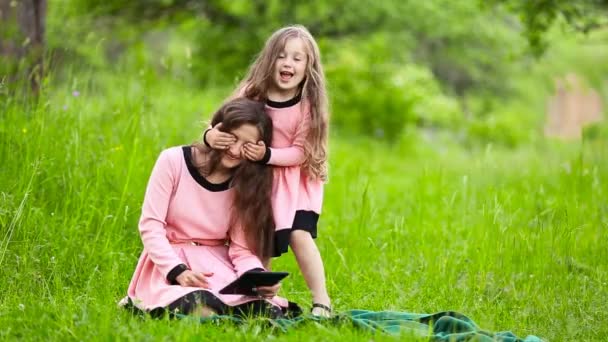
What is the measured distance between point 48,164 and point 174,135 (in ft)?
5.19

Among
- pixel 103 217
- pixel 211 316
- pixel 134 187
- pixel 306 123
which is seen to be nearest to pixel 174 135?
pixel 134 187

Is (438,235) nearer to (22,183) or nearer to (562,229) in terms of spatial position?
(562,229)

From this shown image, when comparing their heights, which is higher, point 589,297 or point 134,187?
point 134,187

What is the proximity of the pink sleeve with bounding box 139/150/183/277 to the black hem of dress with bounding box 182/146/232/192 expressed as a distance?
0.07 metres

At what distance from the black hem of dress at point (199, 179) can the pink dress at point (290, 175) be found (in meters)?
0.24

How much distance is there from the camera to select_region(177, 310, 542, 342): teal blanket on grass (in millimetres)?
3492

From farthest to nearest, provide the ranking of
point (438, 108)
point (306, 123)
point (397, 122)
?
1. point (438, 108)
2. point (397, 122)
3. point (306, 123)

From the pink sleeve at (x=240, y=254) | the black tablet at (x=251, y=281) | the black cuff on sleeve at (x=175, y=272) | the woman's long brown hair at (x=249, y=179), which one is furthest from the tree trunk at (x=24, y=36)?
the black tablet at (x=251, y=281)

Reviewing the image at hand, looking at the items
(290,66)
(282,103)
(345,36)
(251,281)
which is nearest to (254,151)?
(282,103)

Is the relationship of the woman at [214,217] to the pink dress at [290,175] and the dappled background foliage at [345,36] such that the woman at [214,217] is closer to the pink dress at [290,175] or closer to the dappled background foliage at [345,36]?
the pink dress at [290,175]

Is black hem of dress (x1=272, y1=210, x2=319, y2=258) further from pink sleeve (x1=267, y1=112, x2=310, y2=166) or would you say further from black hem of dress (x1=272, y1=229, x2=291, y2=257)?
pink sleeve (x1=267, y1=112, x2=310, y2=166)

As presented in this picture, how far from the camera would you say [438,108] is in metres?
16.0

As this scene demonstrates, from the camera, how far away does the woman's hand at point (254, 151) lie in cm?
387

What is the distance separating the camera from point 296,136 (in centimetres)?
407
